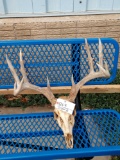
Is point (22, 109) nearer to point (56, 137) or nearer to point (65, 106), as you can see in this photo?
point (56, 137)

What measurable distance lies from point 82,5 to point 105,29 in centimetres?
52

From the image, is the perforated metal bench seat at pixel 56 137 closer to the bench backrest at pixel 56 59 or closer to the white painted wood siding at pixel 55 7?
the bench backrest at pixel 56 59

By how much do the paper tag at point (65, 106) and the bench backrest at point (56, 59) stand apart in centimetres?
45

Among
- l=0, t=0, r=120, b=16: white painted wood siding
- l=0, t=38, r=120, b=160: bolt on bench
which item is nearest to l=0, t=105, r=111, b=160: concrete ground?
l=0, t=38, r=120, b=160: bolt on bench

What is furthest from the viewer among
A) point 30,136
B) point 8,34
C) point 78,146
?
point 8,34

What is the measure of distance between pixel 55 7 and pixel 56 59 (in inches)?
65.5

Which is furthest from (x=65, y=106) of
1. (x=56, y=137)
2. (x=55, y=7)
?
(x=55, y=7)

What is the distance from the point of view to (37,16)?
14.4 feet

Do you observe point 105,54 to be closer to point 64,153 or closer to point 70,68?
point 70,68

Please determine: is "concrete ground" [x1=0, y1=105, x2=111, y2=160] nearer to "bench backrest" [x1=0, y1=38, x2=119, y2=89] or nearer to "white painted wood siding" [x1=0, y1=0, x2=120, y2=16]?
"bench backrest" [x1=0, y1=38, x2=119, y2=89]

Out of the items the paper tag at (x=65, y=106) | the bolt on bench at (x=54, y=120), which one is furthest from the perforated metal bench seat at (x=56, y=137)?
the paper tag at (x=65, y=106)

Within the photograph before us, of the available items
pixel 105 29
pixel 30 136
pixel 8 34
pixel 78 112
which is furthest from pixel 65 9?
pixel 30 136

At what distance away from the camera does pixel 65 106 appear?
250 cm

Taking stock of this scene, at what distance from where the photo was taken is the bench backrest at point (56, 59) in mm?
2754
